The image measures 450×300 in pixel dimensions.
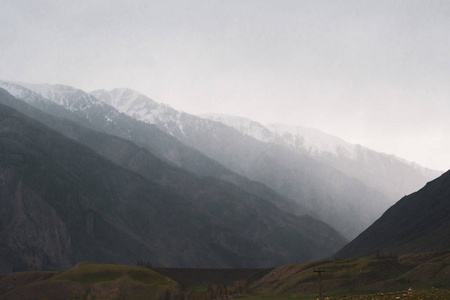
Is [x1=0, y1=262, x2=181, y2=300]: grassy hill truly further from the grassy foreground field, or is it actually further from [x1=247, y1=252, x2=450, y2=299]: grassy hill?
[x1=247, y1=252, x2=450, y2=299]: grassy hill

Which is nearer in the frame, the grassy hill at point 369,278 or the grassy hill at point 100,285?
the grassy hill at point 369,278

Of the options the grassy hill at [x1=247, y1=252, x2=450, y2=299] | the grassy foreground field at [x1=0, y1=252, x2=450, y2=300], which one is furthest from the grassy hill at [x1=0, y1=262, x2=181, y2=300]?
the grassy hill at [x1=247, y1=252, x2=450, y2=299]

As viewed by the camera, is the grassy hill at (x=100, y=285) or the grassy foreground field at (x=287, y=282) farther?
the grassy hill at (x=100, y=285)

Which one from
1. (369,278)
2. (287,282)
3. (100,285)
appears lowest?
(100,285)

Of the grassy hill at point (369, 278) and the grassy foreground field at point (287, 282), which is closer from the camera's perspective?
the grassy hill at point (369, 278)

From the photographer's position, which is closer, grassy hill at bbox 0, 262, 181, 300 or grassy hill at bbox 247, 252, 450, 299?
grassy hill at bbox 247, 252, 450, 299

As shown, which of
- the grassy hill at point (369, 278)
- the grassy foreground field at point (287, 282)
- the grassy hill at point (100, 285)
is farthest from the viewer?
the grassy hill at point (100, 285)

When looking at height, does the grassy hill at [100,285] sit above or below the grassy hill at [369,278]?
below

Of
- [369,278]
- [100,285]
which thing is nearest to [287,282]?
[369,278]

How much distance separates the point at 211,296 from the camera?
104m

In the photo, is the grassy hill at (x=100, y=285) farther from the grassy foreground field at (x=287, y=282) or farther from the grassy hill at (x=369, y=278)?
the grassy hill at (x=369, y=278)

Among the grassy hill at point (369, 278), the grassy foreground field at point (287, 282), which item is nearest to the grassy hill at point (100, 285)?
the grassy foreground field at point (287, 282)

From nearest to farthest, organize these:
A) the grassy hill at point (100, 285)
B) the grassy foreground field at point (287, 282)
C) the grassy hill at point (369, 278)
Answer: the grassy hill at point (369, 278)
the grassy foreground field at point (287, 282)
the grassy hill at point (100, 285)

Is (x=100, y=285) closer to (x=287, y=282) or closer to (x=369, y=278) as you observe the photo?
(x=287, y=282)
